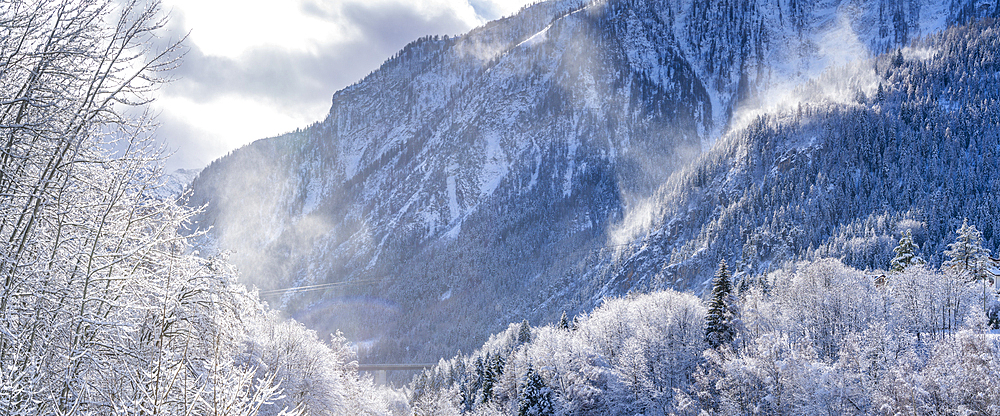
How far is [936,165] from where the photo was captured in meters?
144

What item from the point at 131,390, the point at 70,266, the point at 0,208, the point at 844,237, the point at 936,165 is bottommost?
the point at 844,237

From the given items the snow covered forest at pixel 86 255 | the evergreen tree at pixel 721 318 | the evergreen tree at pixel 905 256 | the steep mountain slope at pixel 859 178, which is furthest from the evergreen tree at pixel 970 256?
the snow covered forest at pixel 86 255

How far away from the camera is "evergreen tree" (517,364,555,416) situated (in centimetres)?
4484

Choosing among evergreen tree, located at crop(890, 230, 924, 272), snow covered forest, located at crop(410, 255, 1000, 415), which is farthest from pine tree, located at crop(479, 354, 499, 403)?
evergreen tree, located at crop(890, 230, 924, 272)

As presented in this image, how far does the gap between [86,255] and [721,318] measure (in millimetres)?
49569

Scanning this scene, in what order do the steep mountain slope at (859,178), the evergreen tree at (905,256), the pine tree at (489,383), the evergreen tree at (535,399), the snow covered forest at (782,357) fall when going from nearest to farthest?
the snow covered forest at (782,357)
the evergreen tree at (535,399)
the pine tree at (489,383)
the evergreen tree at (905,256)
the steep mountain slope at (859,178)

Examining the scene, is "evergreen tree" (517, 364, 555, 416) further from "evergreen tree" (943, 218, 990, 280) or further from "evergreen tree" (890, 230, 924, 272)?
"evergreen tree" (890, 230, 924, 272)

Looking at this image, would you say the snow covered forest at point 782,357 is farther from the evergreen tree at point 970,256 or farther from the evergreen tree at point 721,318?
the evergreen tree at point 970,256

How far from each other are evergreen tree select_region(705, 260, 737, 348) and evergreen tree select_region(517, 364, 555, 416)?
15.3 meters

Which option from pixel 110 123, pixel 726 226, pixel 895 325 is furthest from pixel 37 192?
pixel 726 226

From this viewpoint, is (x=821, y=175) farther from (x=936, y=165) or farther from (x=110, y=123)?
(x=110, y=123)

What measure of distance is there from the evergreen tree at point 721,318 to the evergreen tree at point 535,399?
50.3 ft

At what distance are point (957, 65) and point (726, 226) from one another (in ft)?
305

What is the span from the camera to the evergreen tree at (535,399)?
44.8m
